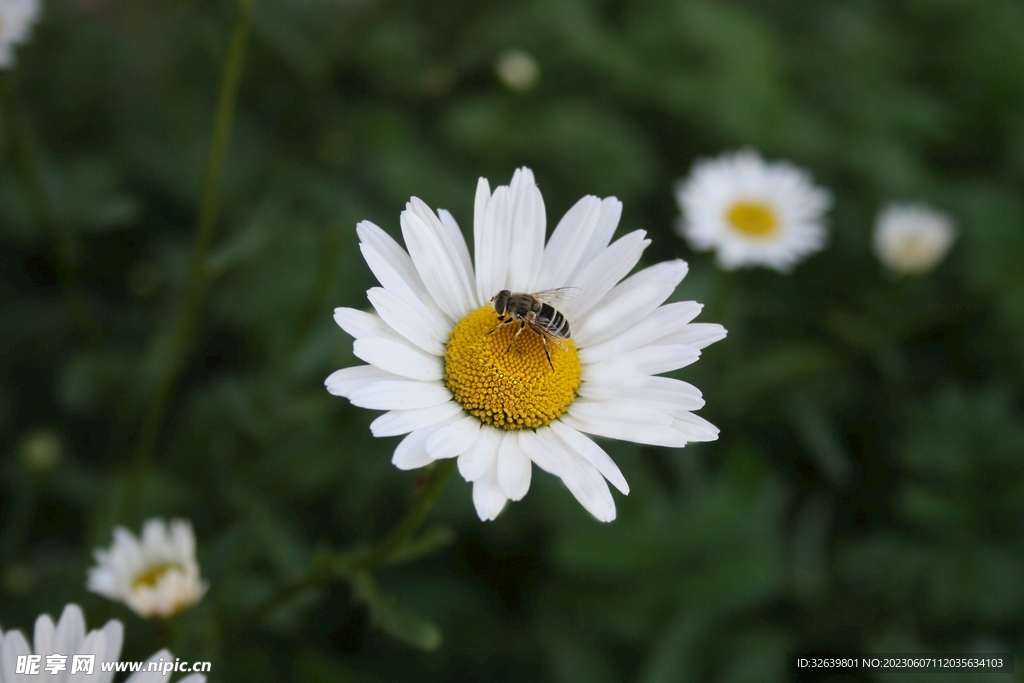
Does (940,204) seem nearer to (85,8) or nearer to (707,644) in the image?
(707,644)

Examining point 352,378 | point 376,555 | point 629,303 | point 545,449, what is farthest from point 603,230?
point 376,555

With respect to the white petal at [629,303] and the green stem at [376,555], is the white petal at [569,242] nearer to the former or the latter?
the white petal at [629,303]

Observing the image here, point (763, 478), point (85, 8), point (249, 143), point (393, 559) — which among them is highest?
point (85, 8)

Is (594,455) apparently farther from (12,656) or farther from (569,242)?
(12,656)

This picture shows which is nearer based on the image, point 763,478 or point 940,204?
point 763,478

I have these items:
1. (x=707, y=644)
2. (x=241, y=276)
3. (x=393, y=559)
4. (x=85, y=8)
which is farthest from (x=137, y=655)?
(x=85, y=8)

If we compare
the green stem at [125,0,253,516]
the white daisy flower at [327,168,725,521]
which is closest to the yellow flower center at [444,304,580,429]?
the white daisy flower at [327,168,725,521]
